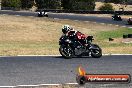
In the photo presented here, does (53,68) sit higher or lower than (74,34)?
lower

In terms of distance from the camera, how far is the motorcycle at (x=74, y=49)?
18.9 metres

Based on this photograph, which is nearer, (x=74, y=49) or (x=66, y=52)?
(x=66, y=52)

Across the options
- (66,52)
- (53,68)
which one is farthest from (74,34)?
(53,68)

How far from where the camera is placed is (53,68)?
15914mm

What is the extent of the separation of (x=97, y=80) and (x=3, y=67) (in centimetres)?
761

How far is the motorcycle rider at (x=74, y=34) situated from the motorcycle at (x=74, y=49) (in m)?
0.13

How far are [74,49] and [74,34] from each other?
2.28 feet

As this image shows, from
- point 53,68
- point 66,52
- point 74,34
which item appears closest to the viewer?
point 53,68

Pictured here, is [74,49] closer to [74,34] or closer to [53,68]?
[74,34]

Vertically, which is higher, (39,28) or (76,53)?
(76,53)

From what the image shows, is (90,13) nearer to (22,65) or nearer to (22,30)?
(22,30)

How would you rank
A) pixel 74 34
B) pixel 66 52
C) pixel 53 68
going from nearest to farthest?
1. pixel 53 68
2. pixel 66 52
3. pixel 74 34

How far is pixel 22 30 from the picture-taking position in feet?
137

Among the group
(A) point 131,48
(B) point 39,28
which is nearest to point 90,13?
(B) point 39,28
